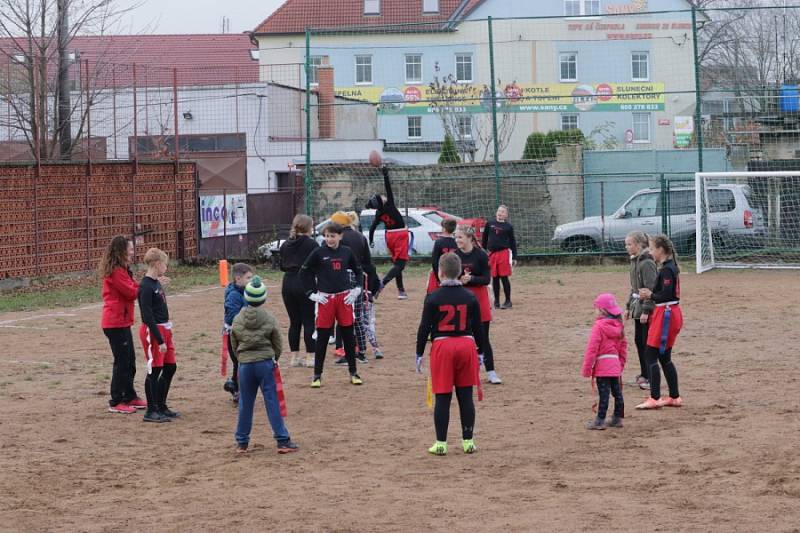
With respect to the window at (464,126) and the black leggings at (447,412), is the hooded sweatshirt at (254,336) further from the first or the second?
the window at (464,126)

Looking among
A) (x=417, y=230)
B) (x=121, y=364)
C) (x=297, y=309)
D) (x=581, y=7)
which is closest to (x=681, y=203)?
(x=417, y=230)

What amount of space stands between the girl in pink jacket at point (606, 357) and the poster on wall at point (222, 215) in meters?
18.4

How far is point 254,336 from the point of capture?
29.2 ft

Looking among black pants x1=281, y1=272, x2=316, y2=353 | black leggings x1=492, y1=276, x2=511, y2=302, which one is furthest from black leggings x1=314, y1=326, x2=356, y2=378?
black leggings x1=492, y1=276, x2=511, y2=302

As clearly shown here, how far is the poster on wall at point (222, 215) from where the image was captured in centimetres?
2680

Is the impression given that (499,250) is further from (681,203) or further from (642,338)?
(681,203)

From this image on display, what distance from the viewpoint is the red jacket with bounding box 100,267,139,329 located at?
33.7ft

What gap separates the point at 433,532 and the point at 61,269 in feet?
57.1

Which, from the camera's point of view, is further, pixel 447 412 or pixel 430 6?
pixel 430 6

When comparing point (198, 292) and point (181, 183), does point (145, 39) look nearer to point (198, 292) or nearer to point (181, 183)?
point (181, 183)

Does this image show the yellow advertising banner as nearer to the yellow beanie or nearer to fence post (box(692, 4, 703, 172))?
fence post (box(692, 4, 703, 172))

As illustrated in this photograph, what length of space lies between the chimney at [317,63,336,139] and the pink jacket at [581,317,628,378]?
2183cm

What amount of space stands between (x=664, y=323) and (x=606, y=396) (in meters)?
1.01

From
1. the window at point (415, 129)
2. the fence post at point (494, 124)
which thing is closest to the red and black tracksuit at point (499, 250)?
the fence post at point (494, 124)
